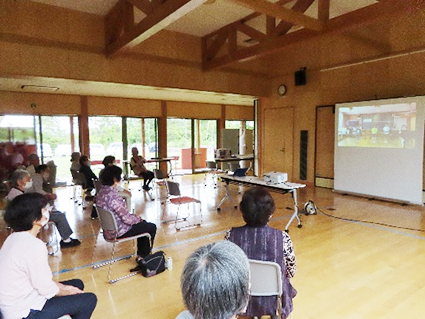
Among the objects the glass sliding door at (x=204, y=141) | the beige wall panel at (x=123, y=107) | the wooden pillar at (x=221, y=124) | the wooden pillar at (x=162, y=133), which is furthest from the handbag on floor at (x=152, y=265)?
the wooden pillar at (x=221, y=124)

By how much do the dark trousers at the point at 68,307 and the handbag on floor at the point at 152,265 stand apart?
48.7 inches

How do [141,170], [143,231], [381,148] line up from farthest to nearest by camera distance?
[141,170] → [381,148] → [143,231]

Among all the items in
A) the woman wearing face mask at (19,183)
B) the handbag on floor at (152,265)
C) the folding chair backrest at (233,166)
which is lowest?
the handbag on floor at (152,265)

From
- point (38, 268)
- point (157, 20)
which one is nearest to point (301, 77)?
point (157, 20)

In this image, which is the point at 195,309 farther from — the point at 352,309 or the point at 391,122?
the point at 391,122

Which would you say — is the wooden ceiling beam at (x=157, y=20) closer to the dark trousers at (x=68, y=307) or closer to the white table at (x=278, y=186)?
the white table at (x=278, y=186)

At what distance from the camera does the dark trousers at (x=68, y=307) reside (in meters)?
1.75

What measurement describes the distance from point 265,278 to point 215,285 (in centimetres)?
109

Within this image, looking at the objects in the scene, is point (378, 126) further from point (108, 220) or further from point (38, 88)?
point (38, 88)

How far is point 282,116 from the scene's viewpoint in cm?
910

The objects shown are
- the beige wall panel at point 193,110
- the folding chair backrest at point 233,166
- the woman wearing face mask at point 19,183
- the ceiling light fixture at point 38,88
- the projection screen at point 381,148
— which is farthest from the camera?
the beige wall panel at point 193,110

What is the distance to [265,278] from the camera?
6.00 ft

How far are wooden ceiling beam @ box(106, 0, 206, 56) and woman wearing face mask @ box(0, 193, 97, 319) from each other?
9.64 ft

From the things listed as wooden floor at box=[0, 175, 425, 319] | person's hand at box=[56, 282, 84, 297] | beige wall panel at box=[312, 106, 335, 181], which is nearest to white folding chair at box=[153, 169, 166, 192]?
wooden floor at box=[0, 175, 425, 319]
